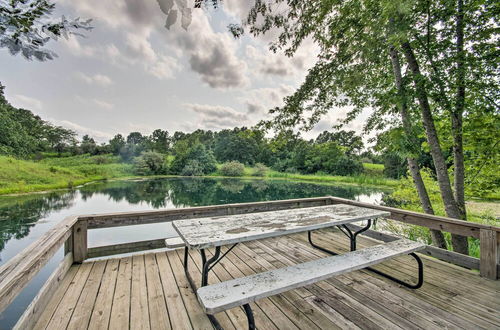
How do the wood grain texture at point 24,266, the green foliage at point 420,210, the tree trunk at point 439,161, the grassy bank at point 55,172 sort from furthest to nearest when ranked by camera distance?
the grassy bank at point 55,172 → the green foliage at point 420,210 → the tree trunk at point 439,161 → the wood grain texture at point 24,266

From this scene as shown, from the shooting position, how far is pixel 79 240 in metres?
2.01

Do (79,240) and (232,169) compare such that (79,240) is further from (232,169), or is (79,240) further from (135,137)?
(135,137)

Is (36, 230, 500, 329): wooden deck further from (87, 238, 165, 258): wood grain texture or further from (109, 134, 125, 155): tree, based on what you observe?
(109, 134, 125, 155): tree

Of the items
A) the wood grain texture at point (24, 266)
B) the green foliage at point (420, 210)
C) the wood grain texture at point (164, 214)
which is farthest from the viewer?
the green foliage at point (420, 210)

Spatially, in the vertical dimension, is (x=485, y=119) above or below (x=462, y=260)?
above

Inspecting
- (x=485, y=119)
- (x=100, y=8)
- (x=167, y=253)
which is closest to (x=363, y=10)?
(x=485, y=119)

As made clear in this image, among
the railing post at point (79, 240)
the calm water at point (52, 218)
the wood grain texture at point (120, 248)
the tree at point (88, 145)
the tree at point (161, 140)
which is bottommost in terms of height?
the calm water at point (52, 218)

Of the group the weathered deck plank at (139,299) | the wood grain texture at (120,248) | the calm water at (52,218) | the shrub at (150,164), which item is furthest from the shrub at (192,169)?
the weathered deck plank at (139,299)

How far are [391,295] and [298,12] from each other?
370cm

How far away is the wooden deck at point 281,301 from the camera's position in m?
1.27

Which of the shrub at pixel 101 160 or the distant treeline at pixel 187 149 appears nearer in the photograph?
the distant treeline at pixel 187 149

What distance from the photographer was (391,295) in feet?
5.14

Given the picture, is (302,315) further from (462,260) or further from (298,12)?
(298,12)

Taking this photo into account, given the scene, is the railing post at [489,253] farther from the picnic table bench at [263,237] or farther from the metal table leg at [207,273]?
the metal table leg at [207,273]
